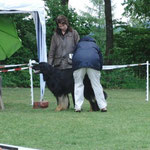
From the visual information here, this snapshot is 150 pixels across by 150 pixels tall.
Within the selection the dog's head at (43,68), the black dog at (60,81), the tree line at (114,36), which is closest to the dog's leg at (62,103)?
the black dog at (60,81)

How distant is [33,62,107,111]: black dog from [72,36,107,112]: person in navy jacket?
0.25m

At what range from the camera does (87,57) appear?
32.9ft

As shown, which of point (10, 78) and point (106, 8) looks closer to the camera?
point (10, 78)

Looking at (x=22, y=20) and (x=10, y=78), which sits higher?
(x=22, y=20)

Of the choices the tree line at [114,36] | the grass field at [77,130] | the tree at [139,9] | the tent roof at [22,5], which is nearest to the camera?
the grass field at [77,130]

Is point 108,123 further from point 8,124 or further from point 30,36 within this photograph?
point 30,36

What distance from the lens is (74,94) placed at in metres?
10.4

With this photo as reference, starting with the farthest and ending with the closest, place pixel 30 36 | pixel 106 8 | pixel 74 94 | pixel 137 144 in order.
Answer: pixel 106 8 → pixel 30 36 → pixel 74 94 → pixel 137 144

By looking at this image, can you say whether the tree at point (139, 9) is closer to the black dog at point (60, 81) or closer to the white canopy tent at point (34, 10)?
the white canopy tent at point (34, 10)

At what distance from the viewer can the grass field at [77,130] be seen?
6414mm

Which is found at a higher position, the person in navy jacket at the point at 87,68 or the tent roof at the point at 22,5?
the tent roof at the point at 22,5

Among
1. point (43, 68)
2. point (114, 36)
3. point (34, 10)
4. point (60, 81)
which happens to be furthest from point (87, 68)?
point (114, 36)

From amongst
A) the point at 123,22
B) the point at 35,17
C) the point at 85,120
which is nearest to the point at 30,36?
the point at 123,22

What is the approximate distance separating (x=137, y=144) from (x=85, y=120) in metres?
2.49
